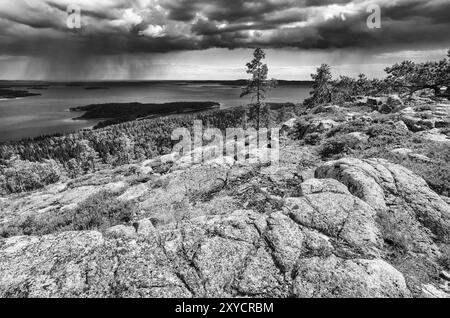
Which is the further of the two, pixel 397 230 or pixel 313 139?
pixel 313 139

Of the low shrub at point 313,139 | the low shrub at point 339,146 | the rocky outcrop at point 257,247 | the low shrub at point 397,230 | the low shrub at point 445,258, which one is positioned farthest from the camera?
the low shrub at point 313,139

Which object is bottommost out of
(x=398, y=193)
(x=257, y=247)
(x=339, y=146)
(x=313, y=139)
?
(x=257, y=247)

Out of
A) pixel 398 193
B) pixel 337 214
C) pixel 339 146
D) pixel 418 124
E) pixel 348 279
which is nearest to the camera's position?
pixel 348 279

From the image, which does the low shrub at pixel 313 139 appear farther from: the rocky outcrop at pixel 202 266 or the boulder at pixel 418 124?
the rocky outcrop at pixel 202 266

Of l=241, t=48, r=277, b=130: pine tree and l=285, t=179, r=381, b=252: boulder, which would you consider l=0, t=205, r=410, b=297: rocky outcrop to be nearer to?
l=285, t=179, r=381, b=252: boulder

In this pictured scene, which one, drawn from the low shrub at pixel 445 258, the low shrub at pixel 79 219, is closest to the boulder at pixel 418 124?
the low shrub at pixel 445 258

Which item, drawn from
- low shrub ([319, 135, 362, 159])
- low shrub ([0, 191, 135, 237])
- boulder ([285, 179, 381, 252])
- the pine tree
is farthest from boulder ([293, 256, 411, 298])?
the pine tree

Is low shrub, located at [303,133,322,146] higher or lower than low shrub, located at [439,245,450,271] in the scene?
higher

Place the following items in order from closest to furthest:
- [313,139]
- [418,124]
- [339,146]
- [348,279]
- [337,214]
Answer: [348,279] → [337,214] → [339,146] → [418,124] → [313,139]

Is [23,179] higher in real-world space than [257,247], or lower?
lower

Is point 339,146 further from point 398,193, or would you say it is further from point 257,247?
point 257,247

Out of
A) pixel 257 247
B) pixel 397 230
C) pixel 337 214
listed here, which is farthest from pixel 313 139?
pixel 257 247

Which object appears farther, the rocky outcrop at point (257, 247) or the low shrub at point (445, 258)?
the low shrub at point (445, 258)

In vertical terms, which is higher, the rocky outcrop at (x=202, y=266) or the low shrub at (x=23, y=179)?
the rocky outcrop at (x=202, y=266)
